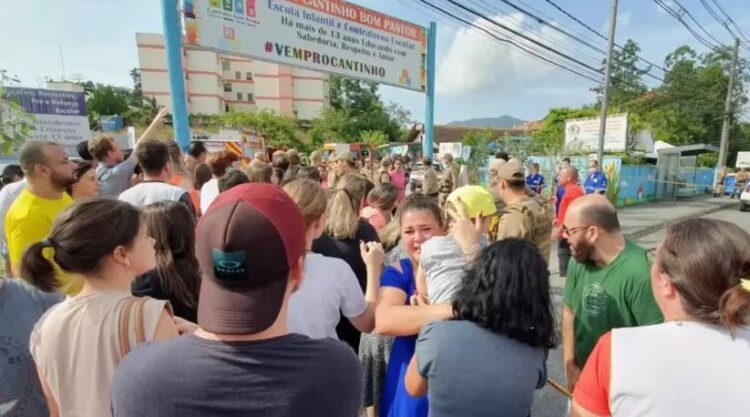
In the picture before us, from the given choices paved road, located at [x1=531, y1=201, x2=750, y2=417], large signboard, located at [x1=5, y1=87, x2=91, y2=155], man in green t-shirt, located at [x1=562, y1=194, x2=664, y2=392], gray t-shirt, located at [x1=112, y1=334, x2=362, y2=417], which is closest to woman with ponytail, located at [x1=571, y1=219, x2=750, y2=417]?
paved road, located at [x1=531, y1=201, x2=750, y2=417]

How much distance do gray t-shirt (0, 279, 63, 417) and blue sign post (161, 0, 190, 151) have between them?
19.2ft

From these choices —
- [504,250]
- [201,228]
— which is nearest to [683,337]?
[504,250]

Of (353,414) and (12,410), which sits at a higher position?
(353,414)

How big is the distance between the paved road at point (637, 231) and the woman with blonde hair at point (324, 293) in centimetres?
115

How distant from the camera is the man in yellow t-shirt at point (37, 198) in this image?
258 cm

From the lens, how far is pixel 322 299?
1676 mm

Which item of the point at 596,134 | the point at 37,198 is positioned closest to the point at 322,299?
the point at 37,198

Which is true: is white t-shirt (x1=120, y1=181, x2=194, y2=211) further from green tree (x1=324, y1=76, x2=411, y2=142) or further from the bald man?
green tree (x1=324, y1=76, x2=411, y2=142)

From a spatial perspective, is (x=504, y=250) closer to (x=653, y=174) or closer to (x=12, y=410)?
(x=12, y=410)

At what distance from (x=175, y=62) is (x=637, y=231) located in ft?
35.8

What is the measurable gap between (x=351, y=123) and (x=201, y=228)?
43.5m

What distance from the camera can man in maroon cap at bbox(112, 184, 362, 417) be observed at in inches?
31.0

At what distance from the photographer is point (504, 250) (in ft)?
4.72

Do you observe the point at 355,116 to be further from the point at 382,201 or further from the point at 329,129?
the point at 382,201
